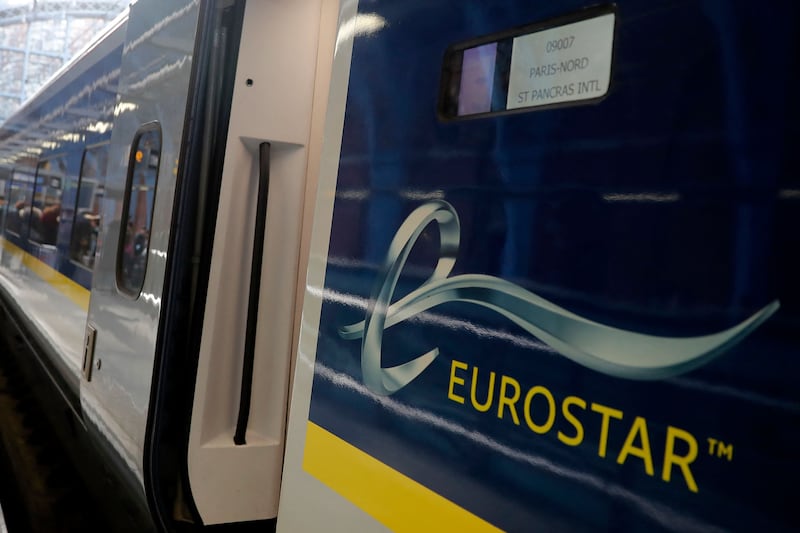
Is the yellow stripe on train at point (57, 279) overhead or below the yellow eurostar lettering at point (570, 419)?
below

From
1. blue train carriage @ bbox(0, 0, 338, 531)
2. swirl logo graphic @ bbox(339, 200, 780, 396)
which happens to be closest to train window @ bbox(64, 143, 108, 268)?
blue train carriage @ bbox(0, 0, 338, 531)

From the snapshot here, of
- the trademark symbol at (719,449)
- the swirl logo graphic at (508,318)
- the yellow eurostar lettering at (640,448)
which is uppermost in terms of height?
the swirl logo graphic at (508,318)

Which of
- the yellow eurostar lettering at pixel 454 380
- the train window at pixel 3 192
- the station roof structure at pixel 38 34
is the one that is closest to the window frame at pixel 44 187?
the train window at pixel 3 192

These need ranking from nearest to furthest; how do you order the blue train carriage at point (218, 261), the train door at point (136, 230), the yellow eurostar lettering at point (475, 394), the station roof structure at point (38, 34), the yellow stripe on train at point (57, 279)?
1. the yellow eurostar lettering at point (475, 394)
2. the blue train carriage at point (218, 261)
3. the train door at point (136, 230)
4. the yellow stripe on train at point (57, 279)
5. the station roof structure at point (38, 34)

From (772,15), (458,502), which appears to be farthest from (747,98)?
(458,502)

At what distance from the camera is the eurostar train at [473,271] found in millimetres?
1017

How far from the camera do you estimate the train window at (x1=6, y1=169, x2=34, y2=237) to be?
7362mm

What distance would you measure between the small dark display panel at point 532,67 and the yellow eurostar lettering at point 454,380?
44cm

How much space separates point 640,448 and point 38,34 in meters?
20.2

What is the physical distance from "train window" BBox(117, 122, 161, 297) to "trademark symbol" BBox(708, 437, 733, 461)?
228 cm

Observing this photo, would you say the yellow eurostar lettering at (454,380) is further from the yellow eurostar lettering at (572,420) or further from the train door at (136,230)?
the train door at (136,230)

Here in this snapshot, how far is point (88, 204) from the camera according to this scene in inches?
197

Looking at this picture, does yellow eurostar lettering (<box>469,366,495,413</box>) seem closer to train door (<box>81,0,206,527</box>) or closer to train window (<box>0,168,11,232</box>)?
train door (<box>81,0,206,527</box>)

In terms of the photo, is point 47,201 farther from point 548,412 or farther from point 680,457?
point 680,457
